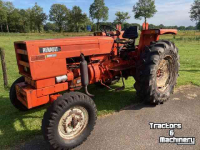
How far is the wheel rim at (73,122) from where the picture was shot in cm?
287

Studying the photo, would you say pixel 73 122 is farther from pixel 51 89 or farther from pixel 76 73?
pixel 76 73

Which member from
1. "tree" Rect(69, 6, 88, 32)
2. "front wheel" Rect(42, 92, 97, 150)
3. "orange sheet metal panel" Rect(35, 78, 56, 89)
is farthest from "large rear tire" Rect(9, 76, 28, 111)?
"tree" Rect(69, 6, 88, 32)

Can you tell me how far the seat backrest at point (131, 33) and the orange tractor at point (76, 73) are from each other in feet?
0.10

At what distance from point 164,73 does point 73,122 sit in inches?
111

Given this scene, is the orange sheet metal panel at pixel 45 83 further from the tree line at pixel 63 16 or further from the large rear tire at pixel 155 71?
the tree line at pixel 63 16

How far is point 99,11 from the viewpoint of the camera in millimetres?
61031

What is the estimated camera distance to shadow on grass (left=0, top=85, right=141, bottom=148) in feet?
10.1

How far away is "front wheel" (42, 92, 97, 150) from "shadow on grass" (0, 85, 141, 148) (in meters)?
0.66

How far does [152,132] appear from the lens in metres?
3.24

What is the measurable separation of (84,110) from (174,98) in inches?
109

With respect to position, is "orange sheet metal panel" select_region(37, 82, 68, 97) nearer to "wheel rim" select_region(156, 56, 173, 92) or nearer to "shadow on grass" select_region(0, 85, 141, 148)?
"shadow on grass" select_region(0, 85, 141, 148)

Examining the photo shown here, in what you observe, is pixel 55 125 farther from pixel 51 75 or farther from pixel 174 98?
pixel 174 98

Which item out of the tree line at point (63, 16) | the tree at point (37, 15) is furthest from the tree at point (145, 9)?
the tree at point (37, 15)

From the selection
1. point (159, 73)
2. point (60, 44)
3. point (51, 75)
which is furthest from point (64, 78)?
Result: point (159, 73)
